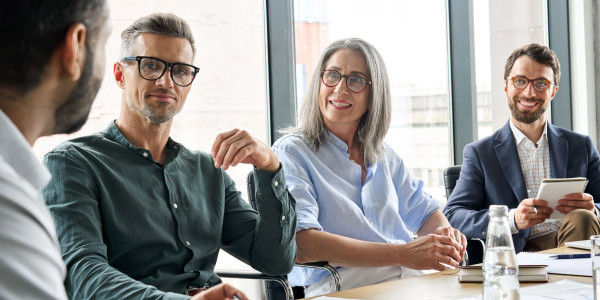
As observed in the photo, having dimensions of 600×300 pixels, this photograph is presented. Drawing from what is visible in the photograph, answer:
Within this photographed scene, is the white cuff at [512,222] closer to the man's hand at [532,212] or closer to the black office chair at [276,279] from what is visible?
the man's hand at [532,212]

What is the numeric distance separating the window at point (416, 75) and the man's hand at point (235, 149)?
2.74 meters

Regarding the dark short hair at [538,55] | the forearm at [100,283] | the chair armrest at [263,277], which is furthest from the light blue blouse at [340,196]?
the dark short hair at [538,55]

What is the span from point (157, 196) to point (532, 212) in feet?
5.64

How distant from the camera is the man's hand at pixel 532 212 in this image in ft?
9.46

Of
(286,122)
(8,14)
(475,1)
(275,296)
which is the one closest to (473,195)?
(286,122)

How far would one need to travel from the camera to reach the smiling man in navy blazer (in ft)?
10.6

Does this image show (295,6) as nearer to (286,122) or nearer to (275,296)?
(286,122)

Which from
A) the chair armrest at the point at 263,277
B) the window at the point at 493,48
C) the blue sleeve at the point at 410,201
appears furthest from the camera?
the window at the point at 493,48

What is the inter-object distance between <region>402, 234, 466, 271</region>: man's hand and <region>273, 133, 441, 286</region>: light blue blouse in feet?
0.71

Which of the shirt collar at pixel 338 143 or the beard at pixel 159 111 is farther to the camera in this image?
the shirt collar at pixel 338 143

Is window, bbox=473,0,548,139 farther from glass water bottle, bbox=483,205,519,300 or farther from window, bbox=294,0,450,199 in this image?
glass water bottle, bbox=483,205,519,300

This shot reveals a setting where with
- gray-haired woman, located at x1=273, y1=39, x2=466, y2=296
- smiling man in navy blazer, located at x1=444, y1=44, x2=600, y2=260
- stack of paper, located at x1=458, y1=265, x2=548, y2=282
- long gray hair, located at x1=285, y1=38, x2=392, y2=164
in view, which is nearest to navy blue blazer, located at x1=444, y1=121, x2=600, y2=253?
smiling man in navy blazer, located at x1=444, y1=44, x2=600, y2=260

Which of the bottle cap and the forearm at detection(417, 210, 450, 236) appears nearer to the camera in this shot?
the bottle cap

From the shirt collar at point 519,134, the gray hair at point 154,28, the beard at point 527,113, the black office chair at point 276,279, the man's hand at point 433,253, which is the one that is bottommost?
the black office chair at point 276,279
